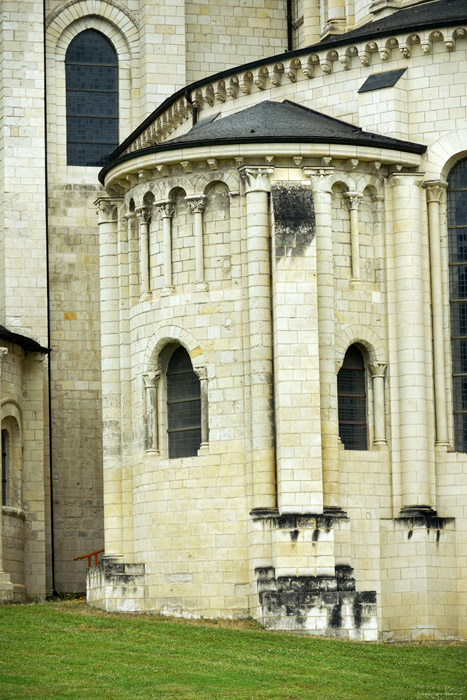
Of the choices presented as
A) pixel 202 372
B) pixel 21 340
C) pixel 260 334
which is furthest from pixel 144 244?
pixel 21 340

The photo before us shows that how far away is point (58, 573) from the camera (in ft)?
158

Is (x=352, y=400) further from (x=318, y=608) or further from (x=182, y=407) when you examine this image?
(x=318, y=608)

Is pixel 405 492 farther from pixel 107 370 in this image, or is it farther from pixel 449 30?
pixel 449 30

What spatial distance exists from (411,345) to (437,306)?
133cm

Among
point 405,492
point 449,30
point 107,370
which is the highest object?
point 449,30

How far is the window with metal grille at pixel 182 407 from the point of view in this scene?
125 ft

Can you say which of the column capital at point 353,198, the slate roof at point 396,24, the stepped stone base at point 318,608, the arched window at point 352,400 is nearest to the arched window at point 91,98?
the slate roof at point 396,24

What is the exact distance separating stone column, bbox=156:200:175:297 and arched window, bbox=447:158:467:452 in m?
6.76

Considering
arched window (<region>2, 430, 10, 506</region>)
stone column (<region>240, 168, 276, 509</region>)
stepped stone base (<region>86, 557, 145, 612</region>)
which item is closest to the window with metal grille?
stone column (<region>240, 168, 276, 509</region>)

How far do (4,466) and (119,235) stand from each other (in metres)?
8.32

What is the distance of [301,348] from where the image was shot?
36.5 metres

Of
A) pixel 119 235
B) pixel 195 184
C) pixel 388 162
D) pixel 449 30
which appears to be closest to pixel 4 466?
pixel 119 235

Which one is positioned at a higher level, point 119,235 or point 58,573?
point 119,235

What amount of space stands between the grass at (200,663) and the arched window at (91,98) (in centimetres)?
1955
